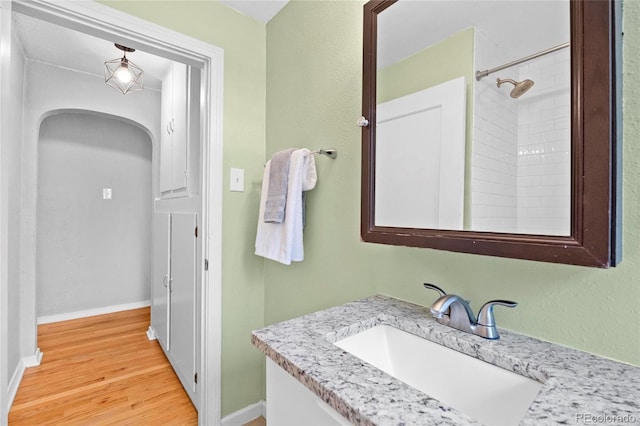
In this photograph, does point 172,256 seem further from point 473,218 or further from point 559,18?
point 559,18

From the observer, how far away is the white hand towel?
4.15 feet

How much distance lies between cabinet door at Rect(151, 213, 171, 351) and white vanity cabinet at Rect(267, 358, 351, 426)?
1.66 meters

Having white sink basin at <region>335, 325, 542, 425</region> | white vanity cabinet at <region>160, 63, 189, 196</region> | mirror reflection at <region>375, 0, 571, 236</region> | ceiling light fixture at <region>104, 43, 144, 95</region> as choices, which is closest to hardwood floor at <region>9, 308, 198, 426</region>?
white vanity cabinet at <region>160, 63, 189, 196</region>

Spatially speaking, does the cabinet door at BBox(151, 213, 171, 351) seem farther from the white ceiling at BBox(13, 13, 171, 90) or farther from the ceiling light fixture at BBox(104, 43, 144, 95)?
the white ceiling at BBox(13, 13, 171, 90)

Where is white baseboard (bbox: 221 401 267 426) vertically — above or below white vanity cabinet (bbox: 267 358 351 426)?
below

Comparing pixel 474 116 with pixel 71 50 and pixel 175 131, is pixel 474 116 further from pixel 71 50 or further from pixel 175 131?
pixel 71 50

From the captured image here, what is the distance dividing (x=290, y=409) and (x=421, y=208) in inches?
24.2

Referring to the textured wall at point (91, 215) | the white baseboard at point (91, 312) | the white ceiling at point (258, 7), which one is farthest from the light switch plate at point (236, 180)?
the white baseboard at point (91, 312)

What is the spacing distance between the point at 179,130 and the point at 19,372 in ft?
6.29

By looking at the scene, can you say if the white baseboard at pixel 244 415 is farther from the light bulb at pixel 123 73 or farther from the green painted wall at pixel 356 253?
the light bulb at pixel 123 73

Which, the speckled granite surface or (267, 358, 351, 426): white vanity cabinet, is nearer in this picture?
the speckled granite surface

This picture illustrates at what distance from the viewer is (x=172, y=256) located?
2051mm

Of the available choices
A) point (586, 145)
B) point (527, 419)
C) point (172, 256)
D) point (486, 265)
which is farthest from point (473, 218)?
point (172, 256)

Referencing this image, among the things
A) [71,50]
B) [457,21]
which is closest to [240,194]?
[457,21]
